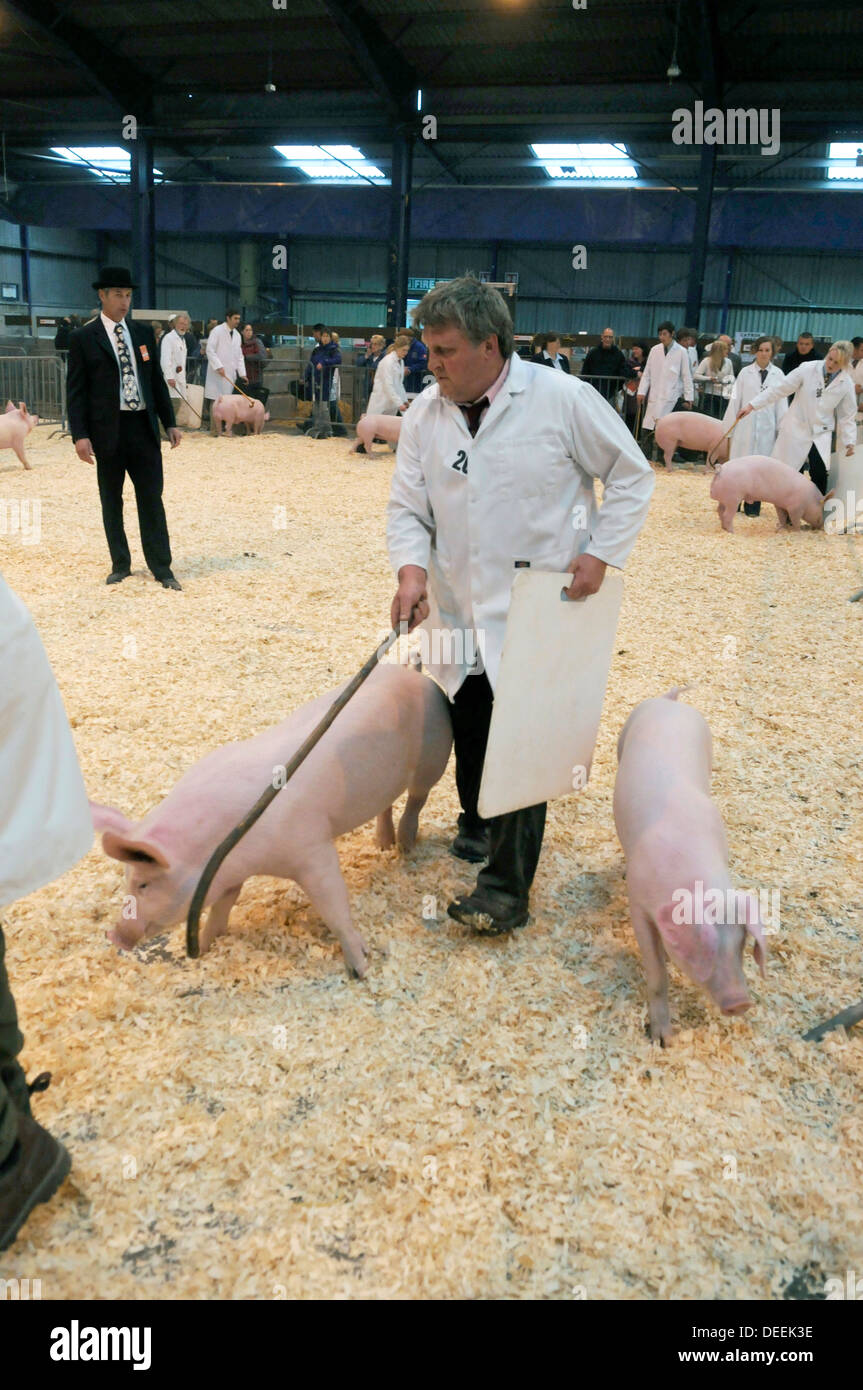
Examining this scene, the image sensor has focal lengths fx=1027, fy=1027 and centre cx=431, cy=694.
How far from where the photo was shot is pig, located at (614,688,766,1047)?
93.1 inches

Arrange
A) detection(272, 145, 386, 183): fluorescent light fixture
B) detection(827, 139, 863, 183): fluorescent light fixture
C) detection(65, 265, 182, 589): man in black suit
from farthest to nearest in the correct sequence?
detection(272, 145, 386, 183): fluorescent light fixture, detection(827, 139, 863, 183): fluorescent light fixture, detection(65, 265, 182, 589): man in black suit

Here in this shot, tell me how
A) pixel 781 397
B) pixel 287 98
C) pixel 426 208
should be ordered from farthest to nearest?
1. pixel 426 208
2. pixel 287 98
3. pixel 781 397

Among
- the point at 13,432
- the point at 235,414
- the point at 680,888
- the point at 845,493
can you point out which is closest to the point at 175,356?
the point at 235,414

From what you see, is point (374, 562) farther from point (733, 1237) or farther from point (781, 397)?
point (733, 1237)

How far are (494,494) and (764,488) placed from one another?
21.9 feet

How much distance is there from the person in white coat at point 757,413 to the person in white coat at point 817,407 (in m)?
0.40

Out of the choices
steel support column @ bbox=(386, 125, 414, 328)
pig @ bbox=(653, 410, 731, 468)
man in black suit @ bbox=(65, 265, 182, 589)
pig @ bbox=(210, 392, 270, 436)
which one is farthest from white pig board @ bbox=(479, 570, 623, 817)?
steel support column @ bbox=(386, 125, 414, 328)

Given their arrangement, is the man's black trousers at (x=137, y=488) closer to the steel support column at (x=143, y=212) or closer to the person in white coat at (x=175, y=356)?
the person in white coat at (x=175, y=356)

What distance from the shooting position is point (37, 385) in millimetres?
15062

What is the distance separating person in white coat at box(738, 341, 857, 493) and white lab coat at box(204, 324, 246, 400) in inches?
315

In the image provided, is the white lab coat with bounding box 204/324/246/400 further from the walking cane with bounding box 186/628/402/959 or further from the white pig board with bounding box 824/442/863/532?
the walking cane with bounding box 186/628/402/959
